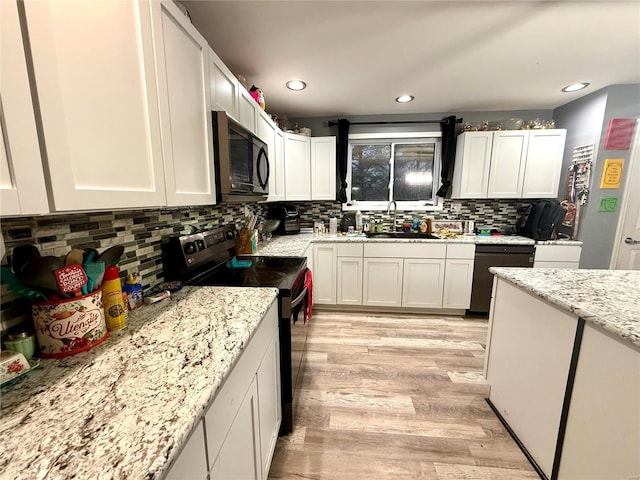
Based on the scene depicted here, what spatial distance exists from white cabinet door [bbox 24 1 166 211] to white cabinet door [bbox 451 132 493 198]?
304 centimetres

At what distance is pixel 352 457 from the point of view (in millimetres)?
1304

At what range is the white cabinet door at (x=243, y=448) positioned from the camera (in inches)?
27.3

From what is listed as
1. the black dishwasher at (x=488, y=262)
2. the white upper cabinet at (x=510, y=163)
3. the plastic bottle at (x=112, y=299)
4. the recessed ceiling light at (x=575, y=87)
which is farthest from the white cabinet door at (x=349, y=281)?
the recessed ceiling light at (x=575, y=87)

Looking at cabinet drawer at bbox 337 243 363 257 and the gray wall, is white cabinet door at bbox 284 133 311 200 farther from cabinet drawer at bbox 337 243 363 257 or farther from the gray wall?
the gray wall

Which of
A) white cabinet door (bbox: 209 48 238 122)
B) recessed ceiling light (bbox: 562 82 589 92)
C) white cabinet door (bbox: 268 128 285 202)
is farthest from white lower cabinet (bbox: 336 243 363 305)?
recessed ceiling light (bbox: 562 82 589 92)

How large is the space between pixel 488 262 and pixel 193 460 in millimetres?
3008

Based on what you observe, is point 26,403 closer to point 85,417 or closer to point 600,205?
point 85,417

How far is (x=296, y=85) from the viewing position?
7.35 feet

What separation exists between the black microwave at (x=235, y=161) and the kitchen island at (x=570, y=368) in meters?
1.60

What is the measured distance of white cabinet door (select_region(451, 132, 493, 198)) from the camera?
9.17ft

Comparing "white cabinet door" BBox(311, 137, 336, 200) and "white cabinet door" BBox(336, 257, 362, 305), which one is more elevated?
"white cabinet door" BBox(311, 137, 336, 200)

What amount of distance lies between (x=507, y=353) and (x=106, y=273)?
2.02 m

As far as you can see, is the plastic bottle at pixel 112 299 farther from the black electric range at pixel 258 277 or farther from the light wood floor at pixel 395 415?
the light wood floor at pixel 395 415

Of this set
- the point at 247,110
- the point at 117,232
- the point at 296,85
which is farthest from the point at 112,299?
the point at 296,85
